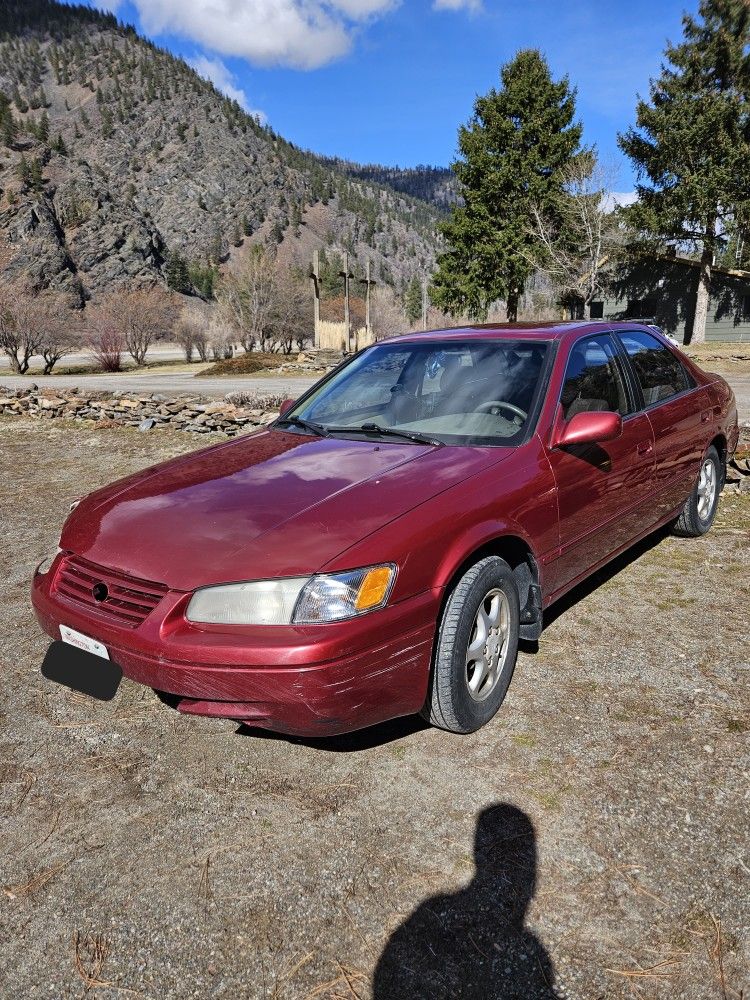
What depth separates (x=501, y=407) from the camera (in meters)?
3.12

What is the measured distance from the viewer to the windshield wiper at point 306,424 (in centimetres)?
337

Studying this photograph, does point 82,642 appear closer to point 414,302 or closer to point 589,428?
point 589,428

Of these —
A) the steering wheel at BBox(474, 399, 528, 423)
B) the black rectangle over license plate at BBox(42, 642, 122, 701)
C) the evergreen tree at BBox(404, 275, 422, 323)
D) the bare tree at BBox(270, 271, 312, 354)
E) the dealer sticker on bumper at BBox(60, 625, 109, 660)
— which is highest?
the evergreen tree at BBox(404, 275, 422, 323)

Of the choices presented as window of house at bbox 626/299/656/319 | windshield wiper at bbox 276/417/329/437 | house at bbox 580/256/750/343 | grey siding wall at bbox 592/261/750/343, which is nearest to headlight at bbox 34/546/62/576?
windshield wiper at bbox 276/417/329/437

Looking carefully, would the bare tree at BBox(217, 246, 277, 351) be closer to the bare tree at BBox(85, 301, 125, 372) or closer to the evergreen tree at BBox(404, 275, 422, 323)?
the bare tree at BBox(85, 301, 125, 372)

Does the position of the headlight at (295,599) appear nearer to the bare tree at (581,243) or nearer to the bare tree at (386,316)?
the bare tree at (581,243)

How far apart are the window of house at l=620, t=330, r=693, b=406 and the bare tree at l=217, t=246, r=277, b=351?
3304cm

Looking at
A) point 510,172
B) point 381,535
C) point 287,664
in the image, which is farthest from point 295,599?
point 510,172

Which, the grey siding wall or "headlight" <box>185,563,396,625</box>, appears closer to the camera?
"headlight" <box>185,563,396,625</box>

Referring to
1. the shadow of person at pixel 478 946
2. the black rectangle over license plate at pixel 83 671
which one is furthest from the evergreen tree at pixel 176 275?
the shadow of person at pixel 478 946

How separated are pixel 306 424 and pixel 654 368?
7.68 feet

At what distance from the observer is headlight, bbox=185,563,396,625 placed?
2.05m

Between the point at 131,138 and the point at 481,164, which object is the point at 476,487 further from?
the point at 131,138

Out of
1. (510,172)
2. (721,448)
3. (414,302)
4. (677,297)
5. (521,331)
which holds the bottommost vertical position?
(721,448)
